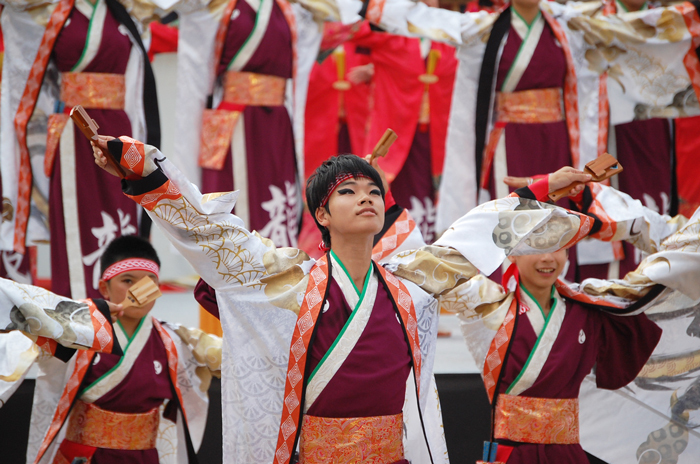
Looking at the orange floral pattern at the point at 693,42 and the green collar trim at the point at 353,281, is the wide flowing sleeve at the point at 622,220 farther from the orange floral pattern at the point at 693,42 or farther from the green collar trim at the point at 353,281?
the orange floral pattern at the point at 693,42

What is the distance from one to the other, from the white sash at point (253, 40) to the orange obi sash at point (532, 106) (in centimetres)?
124

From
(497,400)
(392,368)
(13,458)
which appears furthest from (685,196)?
(13,458)

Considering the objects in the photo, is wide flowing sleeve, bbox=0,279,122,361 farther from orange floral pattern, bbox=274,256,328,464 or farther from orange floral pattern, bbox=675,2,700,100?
orange floral pattern, bbox=675,2,700,100

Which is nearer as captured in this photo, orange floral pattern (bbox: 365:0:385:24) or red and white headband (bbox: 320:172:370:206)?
red and white headband (bbox: 320:172:370:206)

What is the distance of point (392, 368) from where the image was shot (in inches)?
78.0

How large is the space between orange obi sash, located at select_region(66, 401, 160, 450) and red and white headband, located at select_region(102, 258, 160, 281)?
1.45 feet

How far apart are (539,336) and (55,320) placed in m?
1.49

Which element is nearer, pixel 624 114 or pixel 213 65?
pixel 213 65

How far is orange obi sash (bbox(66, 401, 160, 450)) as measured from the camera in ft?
8.63

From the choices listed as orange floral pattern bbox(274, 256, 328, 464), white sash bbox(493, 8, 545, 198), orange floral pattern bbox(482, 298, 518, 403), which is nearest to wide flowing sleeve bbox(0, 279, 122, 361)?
orange floral pattern bbox(274, 256, 328, 464)

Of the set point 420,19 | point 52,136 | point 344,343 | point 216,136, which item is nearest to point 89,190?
point 52,136

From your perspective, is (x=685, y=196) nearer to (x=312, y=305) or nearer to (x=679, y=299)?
(x=679, y=299)

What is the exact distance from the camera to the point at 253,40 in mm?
3854

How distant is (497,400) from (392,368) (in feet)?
2.61
